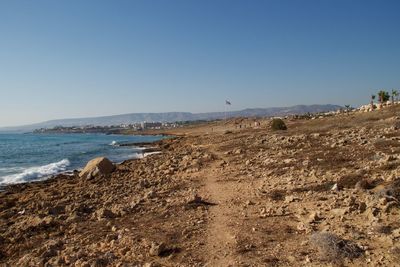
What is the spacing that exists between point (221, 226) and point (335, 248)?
3514mm

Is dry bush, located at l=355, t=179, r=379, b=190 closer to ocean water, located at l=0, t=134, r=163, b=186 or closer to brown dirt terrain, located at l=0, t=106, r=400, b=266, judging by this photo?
brown dirt terrain, located at l=0, t=106, r=400, b=266

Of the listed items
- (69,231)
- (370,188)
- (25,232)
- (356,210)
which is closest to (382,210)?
(356,210)

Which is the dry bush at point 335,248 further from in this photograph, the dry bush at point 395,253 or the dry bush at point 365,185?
the dry bush at point 365,185

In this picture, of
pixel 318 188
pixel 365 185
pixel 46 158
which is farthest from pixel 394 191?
pixel 46 158

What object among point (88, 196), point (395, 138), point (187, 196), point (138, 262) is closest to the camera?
point (138, 262)

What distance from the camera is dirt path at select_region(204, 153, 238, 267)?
8391mm

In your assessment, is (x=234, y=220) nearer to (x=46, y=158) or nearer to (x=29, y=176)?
(x=29, y=176)

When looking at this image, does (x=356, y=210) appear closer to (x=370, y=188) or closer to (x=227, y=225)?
(x=370, y=188)

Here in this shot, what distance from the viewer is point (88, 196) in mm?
17359

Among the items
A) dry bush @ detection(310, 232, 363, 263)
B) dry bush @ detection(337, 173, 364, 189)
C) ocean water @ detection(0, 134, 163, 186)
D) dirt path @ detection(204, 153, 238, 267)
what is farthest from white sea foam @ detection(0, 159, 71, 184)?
dry bush @ detection(310, 232, 363, 263)

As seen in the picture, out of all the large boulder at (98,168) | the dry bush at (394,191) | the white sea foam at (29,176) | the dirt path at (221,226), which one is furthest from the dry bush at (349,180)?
the white sea foam at (29,176)

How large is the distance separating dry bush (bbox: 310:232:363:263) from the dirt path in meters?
1.90

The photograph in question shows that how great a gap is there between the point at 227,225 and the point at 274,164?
919 cm

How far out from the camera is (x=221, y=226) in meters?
10.5
